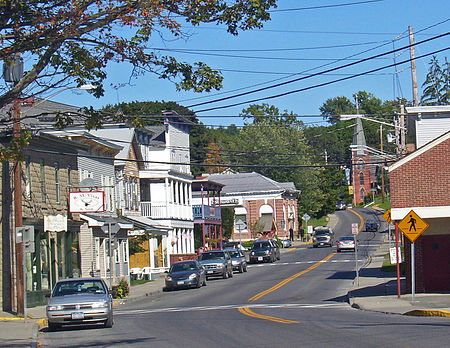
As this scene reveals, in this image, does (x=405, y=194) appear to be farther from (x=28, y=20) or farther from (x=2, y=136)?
(x=28, y=20)

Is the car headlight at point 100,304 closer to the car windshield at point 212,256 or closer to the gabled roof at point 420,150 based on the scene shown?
the gabled roof at point 420,150

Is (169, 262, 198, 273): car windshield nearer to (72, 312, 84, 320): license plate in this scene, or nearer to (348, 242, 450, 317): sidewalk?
(348, 242, 450, 317): sidewalk

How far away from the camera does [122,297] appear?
35.9m

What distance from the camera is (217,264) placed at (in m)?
46.2

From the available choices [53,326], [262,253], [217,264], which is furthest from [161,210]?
[53,326]

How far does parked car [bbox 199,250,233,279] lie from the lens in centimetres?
4628

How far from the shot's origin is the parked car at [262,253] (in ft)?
200

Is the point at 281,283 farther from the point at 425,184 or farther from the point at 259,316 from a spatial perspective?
the point at 259,316

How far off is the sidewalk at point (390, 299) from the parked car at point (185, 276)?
7.89 m

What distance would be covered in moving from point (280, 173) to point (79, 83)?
99391 mm

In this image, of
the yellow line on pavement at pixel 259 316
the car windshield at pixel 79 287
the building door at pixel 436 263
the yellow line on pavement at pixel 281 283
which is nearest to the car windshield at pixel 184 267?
the yellow line on pavement at pixel 281 283

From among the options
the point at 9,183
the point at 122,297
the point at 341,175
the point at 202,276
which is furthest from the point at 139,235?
the point at 341,175

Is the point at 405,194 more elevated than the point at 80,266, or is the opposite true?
the point at 405,194

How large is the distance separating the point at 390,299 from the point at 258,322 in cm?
811
